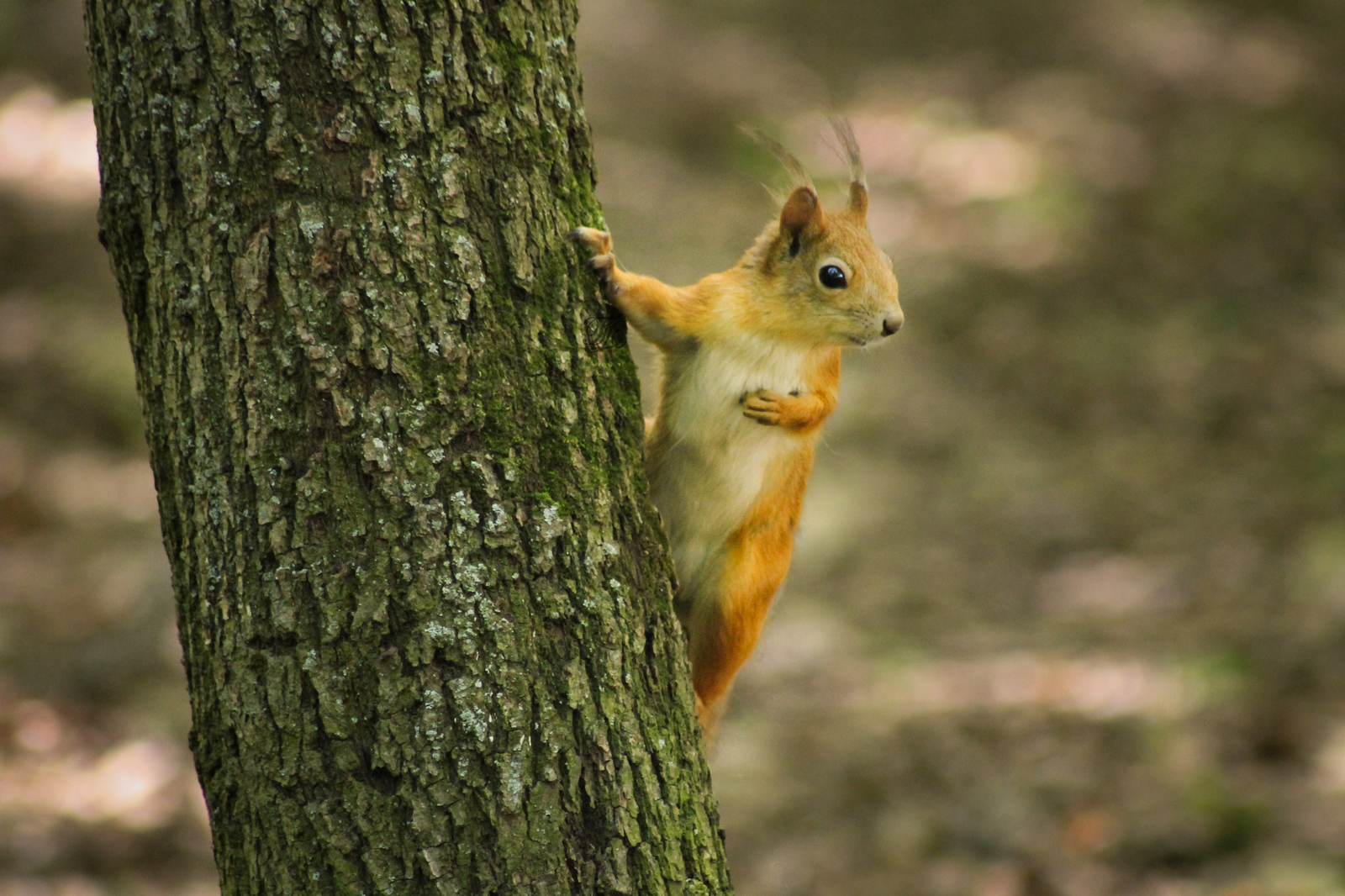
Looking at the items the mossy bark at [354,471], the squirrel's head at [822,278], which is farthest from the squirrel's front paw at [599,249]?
the squirrel's head at [822,278]

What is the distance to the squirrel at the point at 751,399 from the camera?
313 centimetres

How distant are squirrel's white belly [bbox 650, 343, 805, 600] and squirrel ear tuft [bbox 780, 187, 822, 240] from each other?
0.34 m

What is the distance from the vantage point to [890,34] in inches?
472

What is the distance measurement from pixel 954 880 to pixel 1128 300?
17.7ft

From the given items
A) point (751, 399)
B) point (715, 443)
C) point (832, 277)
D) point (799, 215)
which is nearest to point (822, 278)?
point (832, 277)

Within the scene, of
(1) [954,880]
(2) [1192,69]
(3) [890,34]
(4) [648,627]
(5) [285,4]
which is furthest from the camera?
(3) [890,34]

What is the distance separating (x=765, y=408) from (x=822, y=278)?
0.42 meters

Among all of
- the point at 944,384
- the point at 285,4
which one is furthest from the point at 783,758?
the point at 285,4

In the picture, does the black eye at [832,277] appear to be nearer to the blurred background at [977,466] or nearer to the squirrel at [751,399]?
the squirrel at [751,399]

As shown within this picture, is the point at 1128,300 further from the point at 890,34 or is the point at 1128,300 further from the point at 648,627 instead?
the point at 648,627

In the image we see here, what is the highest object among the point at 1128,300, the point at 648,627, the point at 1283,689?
the point at 1128,300

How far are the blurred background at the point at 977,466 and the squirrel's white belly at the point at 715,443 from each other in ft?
2.31

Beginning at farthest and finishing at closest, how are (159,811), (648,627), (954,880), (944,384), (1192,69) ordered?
(1192,69)
(944,384)
(159,811)
(954,880)
(648,627)

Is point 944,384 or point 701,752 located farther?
point 944,384
